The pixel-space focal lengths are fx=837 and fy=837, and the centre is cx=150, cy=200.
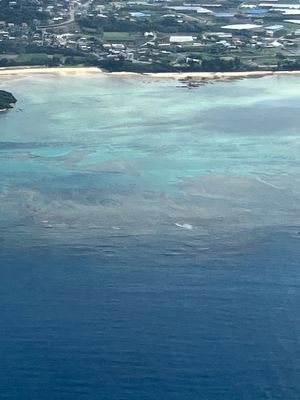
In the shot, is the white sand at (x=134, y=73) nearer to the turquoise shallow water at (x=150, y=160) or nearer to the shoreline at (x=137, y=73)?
the shoreline at (x=137, y=73)

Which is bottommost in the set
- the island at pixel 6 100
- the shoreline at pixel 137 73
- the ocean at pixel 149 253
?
the ocean at pixel 149 253

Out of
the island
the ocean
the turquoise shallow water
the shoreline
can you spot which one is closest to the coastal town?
the shoreline

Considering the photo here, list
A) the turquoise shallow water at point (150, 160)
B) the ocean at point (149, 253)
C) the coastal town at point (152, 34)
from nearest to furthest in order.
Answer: the ocean at point (149, 253), the turquoise shallow water at point (150, 160), the coastal town at point (152, 34)

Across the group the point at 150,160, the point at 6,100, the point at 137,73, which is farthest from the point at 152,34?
the point at 150,160

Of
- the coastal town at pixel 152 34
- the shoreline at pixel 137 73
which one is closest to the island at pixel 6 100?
the shoreline at pixel 137 73

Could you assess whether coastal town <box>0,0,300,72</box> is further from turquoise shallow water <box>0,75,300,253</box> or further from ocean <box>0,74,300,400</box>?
ocean <box>0,74,300,400</box>

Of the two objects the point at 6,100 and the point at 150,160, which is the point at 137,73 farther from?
the point at 150,160
